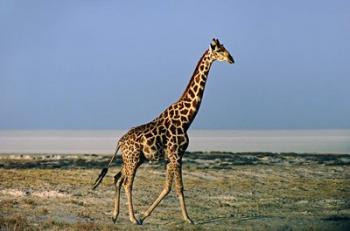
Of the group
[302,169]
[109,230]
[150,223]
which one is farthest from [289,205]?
[302,169]

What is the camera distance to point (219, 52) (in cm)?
1644

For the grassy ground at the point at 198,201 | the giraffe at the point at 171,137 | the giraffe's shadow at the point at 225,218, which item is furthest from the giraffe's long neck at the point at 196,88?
the grassy ground at the point at 198,201

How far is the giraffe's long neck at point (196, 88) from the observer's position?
55.0 feet

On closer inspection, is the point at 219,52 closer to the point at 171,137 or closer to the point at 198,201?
the point at 171,137

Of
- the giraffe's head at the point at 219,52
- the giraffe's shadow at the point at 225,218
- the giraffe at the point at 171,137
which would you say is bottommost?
the giraffe's shadow at the point at 225,218

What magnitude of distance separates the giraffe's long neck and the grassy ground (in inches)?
110

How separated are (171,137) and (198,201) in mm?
6923

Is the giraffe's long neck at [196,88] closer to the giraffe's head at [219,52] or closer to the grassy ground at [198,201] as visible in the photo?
the giraffe's head at [219,52]

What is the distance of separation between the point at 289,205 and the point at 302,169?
18.1 meters

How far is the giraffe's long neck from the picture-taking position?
16.8 metres

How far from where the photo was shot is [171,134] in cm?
1653

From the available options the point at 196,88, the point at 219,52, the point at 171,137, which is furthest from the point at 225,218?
the point at 219,52

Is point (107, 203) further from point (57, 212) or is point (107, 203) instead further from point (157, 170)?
point (157, 170)

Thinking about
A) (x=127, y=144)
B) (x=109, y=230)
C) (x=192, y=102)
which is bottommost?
(x=109, y=230)
